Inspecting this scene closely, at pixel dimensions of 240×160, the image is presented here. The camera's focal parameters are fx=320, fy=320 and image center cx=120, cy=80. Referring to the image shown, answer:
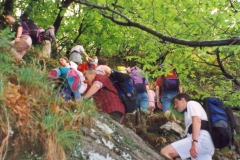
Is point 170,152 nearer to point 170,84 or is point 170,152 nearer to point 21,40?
point 170,84

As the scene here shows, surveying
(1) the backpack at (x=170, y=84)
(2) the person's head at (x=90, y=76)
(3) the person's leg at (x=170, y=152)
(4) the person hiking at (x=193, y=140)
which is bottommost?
(3) the person's leg at (x=170, y=152)

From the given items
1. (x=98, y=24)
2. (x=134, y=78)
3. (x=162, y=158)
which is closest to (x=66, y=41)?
(x=98, y=24)

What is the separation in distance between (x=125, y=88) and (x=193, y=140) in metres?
1.47

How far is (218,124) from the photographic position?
500 centimetres

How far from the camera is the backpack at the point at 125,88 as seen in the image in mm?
5605

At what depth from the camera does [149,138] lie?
8094mm

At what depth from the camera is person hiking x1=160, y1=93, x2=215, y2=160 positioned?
495 centimetres

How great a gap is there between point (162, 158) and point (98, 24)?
9673 millimetres

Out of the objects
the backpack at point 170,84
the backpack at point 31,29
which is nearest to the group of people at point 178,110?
the backpack at point 170,84

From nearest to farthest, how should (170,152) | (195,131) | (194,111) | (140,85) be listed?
(195,131) < (194,111) < (170,152) < (140,85)

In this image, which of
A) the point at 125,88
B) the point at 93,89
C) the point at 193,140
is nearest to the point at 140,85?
the point at 125,88

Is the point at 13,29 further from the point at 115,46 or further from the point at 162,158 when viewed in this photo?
the point at 115,46

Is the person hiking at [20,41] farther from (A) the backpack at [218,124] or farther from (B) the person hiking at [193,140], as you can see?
(A) the backpack at [218,124]

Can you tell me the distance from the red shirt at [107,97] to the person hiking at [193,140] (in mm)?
1019
